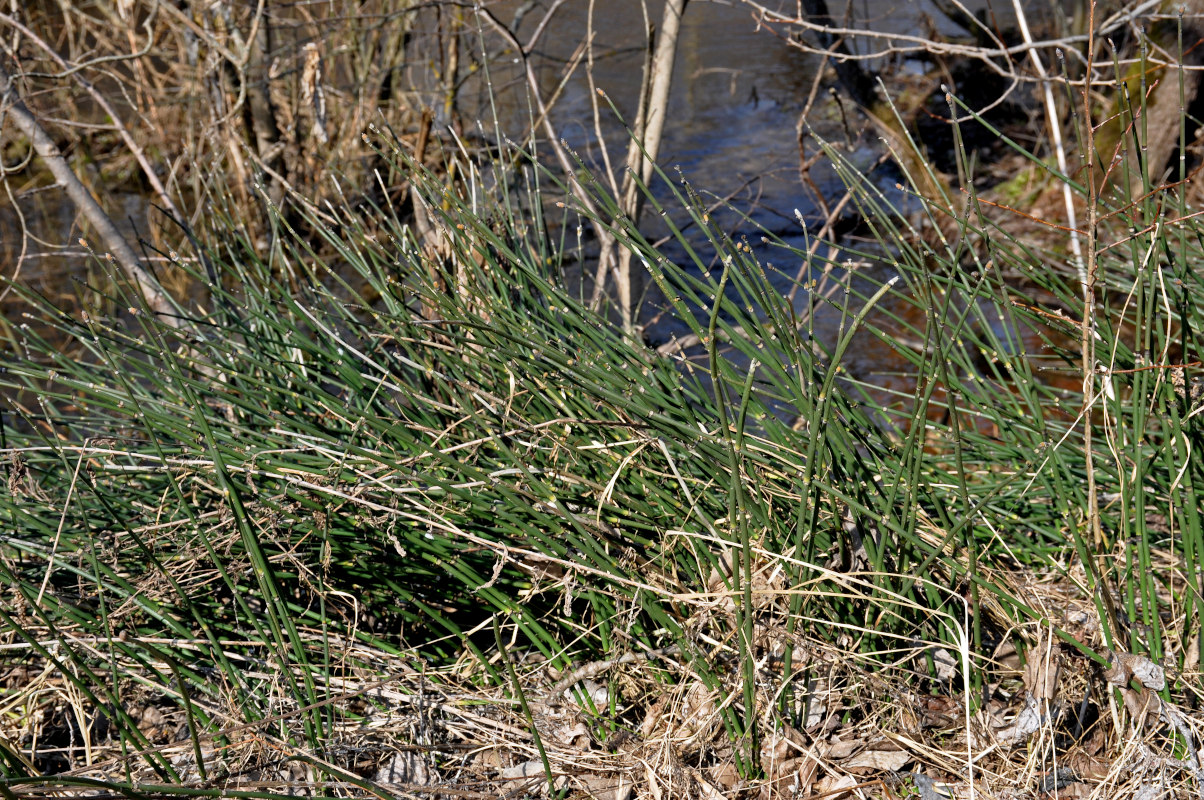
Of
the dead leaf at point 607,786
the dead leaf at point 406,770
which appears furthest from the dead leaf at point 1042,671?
the dead leaf at point 406,770

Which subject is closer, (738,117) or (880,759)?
(880,759)

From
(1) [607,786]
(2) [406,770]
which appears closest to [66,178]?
(2) [406,770]

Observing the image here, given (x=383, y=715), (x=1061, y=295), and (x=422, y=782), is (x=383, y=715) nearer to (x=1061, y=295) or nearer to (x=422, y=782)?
(x=422, y=782)

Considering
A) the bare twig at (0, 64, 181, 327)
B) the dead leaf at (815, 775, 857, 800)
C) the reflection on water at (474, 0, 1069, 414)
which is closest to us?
the dead leaf at (815, 775, 857, 800)

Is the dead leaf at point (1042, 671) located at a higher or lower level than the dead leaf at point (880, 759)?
higher

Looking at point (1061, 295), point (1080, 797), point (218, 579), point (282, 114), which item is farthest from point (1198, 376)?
point (282, 114)

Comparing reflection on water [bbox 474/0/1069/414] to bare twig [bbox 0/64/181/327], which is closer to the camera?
bare twig [bbox 0/64/181/327]

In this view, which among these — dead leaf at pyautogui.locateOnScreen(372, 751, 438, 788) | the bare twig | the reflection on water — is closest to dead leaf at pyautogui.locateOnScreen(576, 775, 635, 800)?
dead leaf at pyautogui.locateOnScreen(372, 751, 438, 788)

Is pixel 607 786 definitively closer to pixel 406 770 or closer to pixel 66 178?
pixel 406 770

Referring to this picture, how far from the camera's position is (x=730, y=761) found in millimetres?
1562

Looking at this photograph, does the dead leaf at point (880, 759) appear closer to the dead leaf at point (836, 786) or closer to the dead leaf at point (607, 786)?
the dead leaf at point (836, 786)

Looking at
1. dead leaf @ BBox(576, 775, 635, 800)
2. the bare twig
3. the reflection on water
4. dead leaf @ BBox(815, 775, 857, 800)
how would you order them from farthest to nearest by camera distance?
the reflection on water → the bare twig → dead leaf @ BBox(576, 775, 635, 800) → dead leaf @ BBox(815, 775, 857, 800)

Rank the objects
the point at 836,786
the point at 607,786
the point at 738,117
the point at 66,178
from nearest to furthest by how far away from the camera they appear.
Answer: the point at 836,786
the point at 607,786
the point at 66,178
the point at 738,117

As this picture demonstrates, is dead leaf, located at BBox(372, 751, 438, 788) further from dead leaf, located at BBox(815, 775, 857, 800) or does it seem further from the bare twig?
the bare twig
